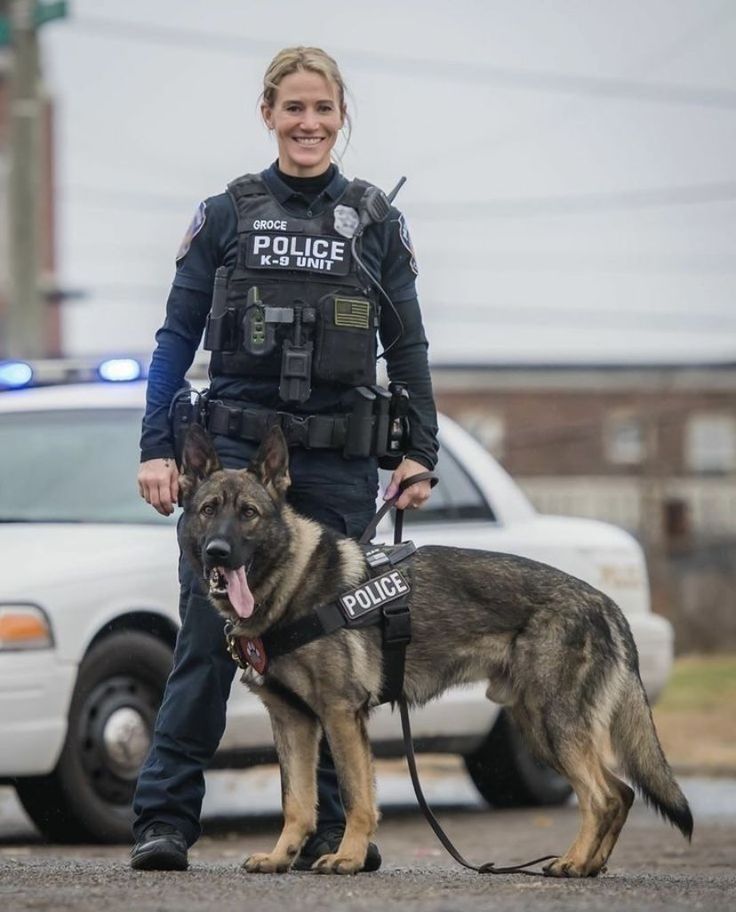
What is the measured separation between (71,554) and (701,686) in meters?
9.95

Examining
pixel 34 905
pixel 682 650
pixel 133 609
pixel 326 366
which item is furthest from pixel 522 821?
pixel 682 650

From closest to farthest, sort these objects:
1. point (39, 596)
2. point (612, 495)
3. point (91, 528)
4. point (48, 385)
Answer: point (39, 596), point (91, 528), point (48, 385), point (612, 495)

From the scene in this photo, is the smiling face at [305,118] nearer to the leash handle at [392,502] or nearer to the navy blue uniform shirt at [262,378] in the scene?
the navy blue uniform shirt at [262,378]

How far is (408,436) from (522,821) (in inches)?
149

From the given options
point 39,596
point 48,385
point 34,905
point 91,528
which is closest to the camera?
point 34,905

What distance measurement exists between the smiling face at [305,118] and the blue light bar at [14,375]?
3500mm

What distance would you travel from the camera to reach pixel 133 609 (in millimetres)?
8016

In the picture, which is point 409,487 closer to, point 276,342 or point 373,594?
point 373,594

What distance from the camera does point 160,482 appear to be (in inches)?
227

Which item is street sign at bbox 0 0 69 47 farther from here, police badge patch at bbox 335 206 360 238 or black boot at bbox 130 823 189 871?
black boot at bbox 130 823 189 871

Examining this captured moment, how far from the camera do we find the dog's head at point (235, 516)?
553 cm

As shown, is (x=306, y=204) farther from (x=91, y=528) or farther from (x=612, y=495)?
(x=612, y=495)

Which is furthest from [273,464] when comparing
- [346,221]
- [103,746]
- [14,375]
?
[14,375]

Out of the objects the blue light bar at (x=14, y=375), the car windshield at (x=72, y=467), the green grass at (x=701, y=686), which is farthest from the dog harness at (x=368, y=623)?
the green grass at (x=701, y=686)
